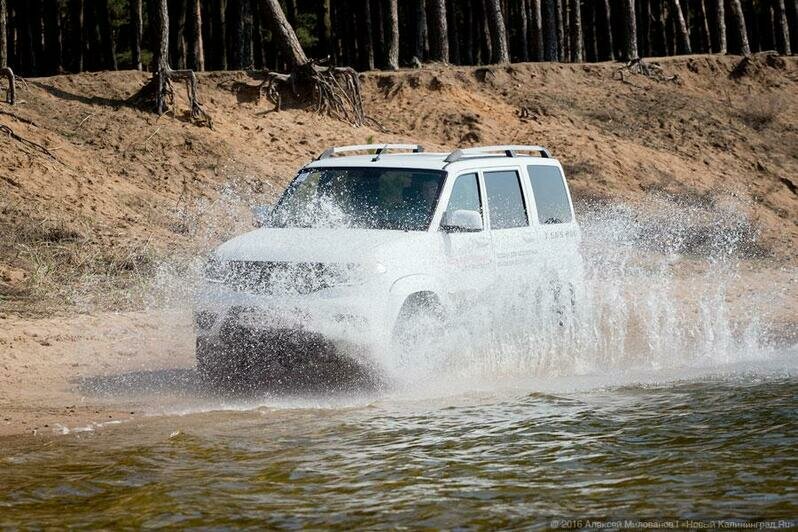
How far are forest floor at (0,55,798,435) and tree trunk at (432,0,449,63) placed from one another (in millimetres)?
1046

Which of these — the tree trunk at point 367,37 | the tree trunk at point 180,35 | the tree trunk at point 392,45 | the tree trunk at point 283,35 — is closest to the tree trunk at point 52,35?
the tree trunk at point 180,35

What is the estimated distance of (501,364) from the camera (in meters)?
10.7

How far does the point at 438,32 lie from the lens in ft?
92.0

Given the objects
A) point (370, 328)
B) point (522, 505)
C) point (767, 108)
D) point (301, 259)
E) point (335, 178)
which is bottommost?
point (522, 505)

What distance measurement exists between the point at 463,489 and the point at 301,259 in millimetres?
2823

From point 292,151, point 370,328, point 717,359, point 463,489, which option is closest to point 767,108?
point 292,151

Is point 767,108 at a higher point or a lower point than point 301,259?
higher

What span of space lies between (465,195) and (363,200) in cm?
90

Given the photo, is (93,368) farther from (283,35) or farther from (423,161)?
(283,35)

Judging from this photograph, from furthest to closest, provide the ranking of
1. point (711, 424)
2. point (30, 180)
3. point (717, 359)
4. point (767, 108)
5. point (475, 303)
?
point (767, 108), point (30, 180), point (717, 359), point (475, 303), point (711, 424)

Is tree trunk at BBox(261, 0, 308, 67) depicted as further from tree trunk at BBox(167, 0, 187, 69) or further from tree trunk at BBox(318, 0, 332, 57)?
tree trunk at BBox(318, 0, 332, 57)

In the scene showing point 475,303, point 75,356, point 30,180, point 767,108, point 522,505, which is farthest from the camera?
point 767,108

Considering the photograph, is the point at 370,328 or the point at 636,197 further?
the point at 636,197

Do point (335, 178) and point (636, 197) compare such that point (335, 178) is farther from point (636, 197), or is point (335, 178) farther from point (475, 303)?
point (636, 197)
